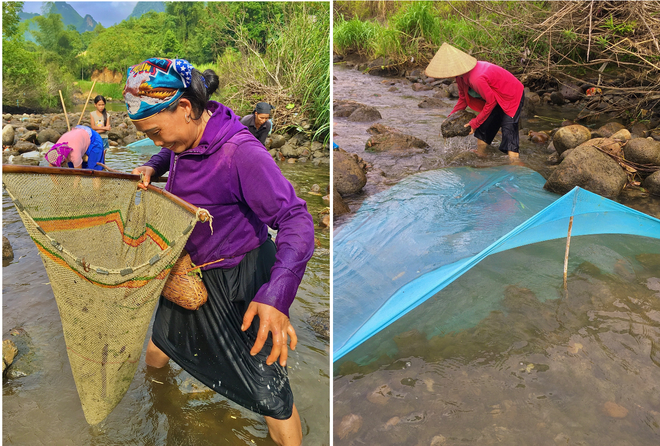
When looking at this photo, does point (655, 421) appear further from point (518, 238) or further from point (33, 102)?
point (33, 102)

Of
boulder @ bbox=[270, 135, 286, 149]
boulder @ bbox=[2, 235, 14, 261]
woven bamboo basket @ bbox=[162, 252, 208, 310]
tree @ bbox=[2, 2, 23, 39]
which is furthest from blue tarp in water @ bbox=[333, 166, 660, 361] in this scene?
tree @ bbox=[2, 2, 23, 39]

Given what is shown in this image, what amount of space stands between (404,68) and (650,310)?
Answer: 9.84 meters

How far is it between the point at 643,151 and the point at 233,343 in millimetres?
4452

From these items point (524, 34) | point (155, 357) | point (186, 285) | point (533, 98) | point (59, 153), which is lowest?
point (155, 357)

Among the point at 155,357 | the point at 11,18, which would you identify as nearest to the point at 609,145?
the point at 155,357

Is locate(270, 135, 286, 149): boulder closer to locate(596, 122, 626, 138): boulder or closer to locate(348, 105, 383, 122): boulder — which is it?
locate(348, 105, 383, 122): boulder

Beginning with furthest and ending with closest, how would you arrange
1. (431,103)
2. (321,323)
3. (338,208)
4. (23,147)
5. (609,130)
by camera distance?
(431,103), (23,147), (609,130), (338,208), (321,323)

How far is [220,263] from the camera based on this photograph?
1641mm

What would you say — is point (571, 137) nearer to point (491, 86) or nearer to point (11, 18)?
point (491, 86)

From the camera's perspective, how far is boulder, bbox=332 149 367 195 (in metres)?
4.00

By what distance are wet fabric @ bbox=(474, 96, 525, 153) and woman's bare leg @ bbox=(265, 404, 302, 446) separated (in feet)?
13.8

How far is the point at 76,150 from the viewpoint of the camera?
330 centimetres

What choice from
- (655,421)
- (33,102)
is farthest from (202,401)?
(33,102)

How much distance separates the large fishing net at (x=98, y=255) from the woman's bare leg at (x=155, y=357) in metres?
0.50
